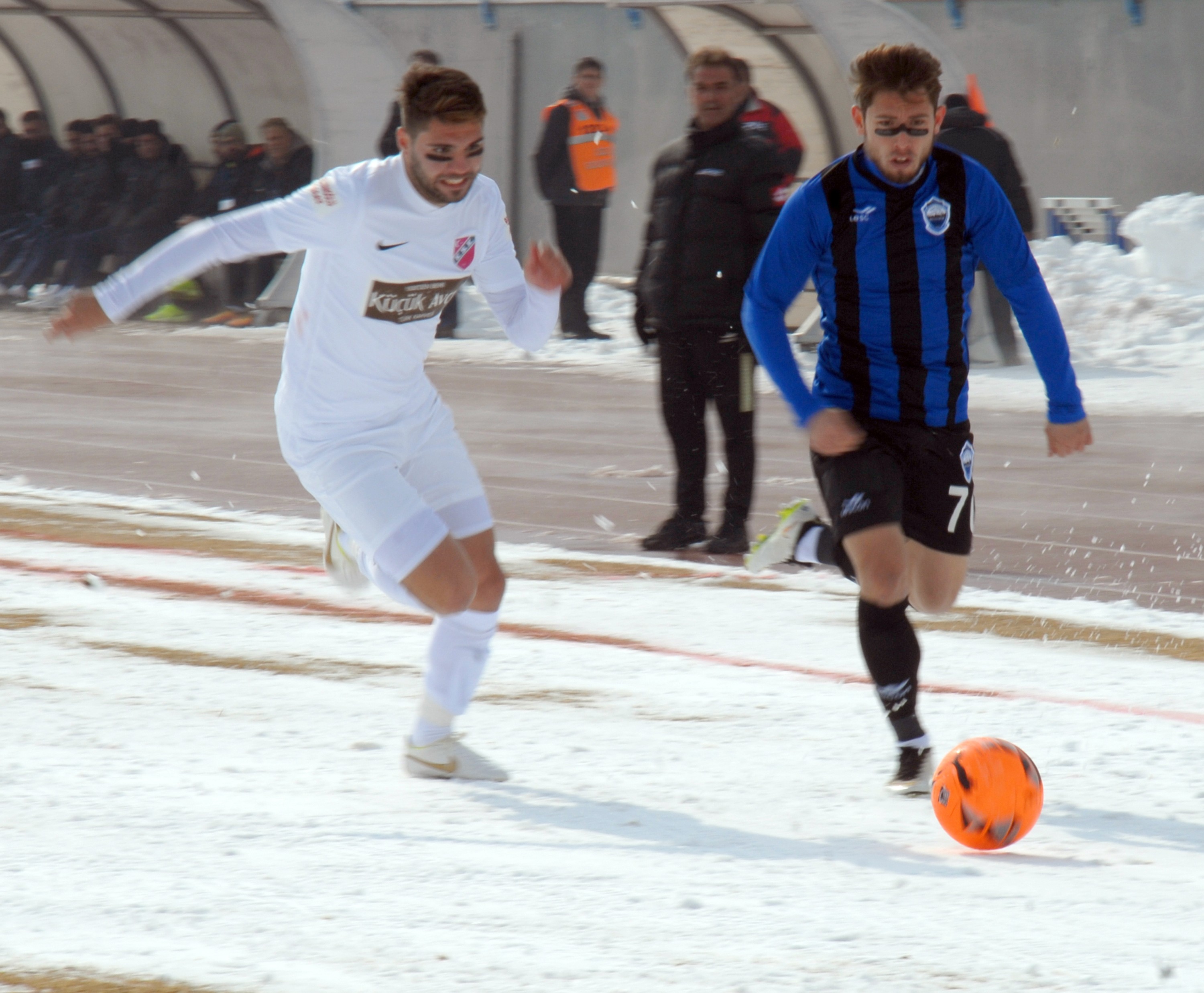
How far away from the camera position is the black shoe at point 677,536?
7.77 meters

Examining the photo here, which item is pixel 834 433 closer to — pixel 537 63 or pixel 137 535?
pixel 137 535

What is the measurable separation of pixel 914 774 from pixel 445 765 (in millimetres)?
1164

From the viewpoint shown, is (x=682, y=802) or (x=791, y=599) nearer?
(x=682, y=802)

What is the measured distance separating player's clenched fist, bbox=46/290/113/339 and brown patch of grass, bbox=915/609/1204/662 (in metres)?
3.16

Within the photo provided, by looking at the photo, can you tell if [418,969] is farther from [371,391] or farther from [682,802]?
[371,391]

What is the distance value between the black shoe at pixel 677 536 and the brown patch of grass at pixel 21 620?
2.57 m

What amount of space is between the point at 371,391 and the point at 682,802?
49.6 inches

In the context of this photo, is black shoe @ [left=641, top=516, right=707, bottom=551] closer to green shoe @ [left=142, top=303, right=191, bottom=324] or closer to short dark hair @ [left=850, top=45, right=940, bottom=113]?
short dark hair @ [left=850, top=45, right=940, bottom=113]

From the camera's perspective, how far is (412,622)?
21.4 feet

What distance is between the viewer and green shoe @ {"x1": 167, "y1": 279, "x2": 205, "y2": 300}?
54.0 feet

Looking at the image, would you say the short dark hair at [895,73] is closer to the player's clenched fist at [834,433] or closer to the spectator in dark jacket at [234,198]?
the player's clenched fist at [834,433]

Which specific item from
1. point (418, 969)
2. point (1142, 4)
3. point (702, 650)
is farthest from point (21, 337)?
point (418, 969)

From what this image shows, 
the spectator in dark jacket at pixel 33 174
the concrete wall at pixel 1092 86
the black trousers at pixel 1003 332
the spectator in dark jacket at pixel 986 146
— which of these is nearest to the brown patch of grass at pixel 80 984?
the spectator in dark jacket at pixel 986 146

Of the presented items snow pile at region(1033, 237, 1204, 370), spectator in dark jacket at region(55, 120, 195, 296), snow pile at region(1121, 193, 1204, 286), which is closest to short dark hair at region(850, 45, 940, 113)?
snow pile at region(1033, 237, 1204, 370)
